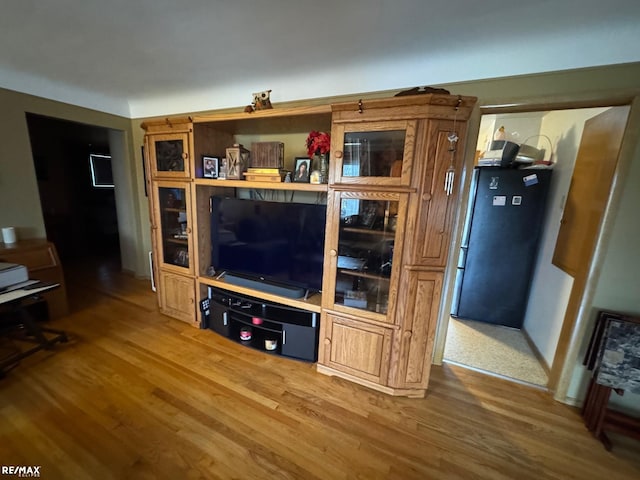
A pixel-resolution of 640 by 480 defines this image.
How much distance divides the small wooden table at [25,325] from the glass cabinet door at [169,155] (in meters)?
1.26

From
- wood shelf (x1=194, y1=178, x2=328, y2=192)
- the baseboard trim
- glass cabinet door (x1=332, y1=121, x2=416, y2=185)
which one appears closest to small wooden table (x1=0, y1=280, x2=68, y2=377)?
wood shelf (x1=194, y1=178, x2=328, y2=192)

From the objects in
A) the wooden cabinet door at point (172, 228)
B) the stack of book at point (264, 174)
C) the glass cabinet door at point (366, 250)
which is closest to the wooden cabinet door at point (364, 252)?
the glass cabinet door at point (366, 250)

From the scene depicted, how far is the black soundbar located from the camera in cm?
208

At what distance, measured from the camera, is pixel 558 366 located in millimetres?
1855

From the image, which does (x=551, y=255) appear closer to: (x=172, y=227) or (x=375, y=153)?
(x=375, y=153)

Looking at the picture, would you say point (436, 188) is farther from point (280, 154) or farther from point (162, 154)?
point (162, 154)


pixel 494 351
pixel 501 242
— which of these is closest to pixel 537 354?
pixel 494 351

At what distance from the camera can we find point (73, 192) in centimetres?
456

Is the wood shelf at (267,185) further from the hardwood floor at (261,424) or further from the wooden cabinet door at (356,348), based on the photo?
the hardwood floor at (261,424)

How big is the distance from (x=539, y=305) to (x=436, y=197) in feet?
6.30

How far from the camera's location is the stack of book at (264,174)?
6.63ft

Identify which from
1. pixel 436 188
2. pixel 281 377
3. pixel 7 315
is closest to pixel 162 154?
pixel 7 315

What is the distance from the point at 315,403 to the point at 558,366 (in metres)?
1.81

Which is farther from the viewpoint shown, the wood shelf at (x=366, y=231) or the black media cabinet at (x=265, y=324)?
the black media cabinet at (x=265, y=324)
